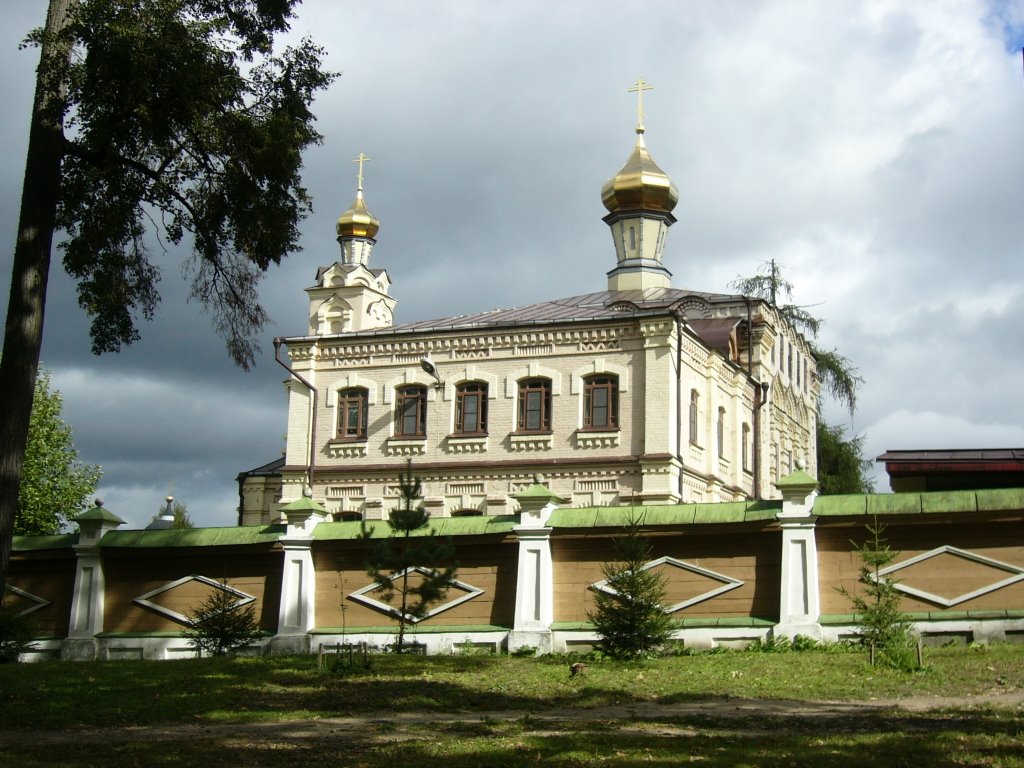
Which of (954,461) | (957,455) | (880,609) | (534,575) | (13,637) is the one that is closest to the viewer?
(880,609)

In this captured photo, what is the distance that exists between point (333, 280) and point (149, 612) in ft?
73.5

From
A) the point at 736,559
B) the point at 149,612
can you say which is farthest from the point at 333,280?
the point at 736,559

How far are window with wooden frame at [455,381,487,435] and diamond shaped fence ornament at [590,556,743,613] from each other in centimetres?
1410

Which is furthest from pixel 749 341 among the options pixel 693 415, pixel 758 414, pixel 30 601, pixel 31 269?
pixel 31 269

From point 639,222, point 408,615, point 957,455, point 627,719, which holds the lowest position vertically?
point 627,719

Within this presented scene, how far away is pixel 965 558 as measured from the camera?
1462 centimetres

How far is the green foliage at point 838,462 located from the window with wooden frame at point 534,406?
15688 mm

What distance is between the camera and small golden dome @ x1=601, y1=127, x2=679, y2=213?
37.7 metres

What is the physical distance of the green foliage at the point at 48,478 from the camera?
115 ft

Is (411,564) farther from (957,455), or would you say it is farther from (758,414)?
(758,414)

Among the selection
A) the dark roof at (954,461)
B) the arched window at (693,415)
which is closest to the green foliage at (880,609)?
the dark roof at (954,461)

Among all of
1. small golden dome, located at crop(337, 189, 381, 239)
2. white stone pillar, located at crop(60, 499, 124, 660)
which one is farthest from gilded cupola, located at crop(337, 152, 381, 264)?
white stone pillar, located at crop(60, 499, 124, 660)

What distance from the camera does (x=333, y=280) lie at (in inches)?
1558

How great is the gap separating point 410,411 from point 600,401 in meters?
4.84
